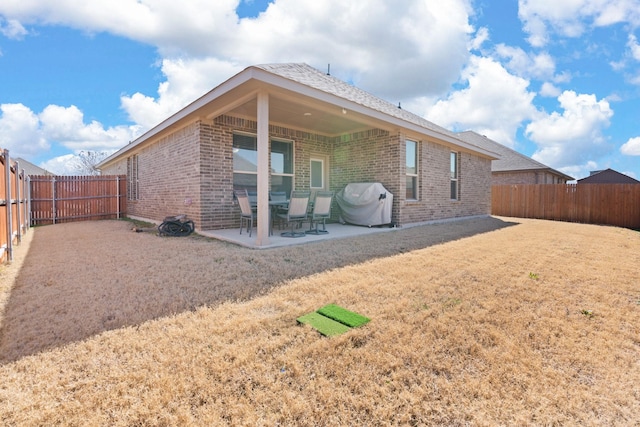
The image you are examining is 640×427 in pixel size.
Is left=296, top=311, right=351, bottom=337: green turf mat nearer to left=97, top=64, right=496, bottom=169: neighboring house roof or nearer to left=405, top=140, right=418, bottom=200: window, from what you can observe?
left=97, top=64, right=496, bottom=169: neighboring house roof

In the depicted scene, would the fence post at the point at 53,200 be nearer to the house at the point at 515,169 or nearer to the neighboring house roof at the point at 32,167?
Answer: the house at the point at 515,169

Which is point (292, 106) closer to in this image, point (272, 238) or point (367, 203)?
point (272, 238)

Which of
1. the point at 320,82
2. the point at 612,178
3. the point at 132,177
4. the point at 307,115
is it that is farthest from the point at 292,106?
the point at 612,178

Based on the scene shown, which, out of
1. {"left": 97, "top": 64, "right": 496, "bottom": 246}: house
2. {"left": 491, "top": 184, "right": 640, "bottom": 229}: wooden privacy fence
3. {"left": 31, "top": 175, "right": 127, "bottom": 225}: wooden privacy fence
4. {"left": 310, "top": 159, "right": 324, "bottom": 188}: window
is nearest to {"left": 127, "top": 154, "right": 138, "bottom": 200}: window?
{"left": 97, "top": 64, "right": 496, "bottom": 246}: house

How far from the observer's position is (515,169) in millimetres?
17891

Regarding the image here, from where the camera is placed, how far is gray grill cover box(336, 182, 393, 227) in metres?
8.25

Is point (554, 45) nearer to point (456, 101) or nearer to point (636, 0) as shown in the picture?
point (636, 0)

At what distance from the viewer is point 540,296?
3066 millimetres

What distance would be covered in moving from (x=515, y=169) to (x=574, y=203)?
542cm

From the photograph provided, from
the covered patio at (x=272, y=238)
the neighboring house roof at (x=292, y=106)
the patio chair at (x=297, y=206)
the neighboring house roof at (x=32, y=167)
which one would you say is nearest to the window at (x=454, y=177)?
the neighboring house roof at (x=292, y=106)

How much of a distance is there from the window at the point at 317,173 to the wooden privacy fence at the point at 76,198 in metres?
8.82

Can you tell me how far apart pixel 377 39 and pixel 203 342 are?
33.4 feet

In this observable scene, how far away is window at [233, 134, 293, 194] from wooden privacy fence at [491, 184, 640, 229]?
11.9 m

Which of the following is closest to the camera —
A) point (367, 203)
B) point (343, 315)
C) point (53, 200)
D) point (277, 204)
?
point (343, 315)
